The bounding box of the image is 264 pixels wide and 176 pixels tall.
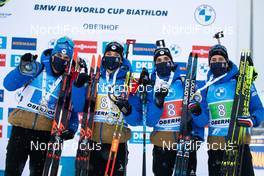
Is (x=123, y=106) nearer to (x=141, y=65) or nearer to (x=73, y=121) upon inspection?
(x=73, y=121)

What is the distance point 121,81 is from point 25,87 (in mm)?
1022

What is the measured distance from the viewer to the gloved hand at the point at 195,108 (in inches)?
163

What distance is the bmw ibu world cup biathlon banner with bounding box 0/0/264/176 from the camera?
6273 millimetres

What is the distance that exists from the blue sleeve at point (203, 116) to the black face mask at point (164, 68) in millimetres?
416

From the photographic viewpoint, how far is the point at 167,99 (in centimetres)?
438

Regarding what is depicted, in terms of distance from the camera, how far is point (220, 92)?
4297 millimetres

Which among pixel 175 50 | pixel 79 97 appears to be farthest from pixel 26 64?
pixel 175 50

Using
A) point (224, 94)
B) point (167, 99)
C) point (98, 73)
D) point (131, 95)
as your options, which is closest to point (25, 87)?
point (98, 73)

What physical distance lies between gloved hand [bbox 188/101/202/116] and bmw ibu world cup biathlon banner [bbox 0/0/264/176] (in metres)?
2.20

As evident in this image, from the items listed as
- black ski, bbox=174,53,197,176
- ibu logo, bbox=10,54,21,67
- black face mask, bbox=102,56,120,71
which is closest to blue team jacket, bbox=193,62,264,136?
black ski, bbox=174,53,197,176

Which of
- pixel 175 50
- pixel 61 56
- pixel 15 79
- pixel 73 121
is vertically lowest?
pixel 73 121

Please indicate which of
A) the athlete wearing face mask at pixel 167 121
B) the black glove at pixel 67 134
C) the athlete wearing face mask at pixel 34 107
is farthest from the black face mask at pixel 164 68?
the black glove at pixel 67 134

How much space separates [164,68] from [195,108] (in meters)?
0.56

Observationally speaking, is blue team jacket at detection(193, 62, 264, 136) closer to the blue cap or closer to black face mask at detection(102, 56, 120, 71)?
black face mask at detection(102, 56, 120, 71)
